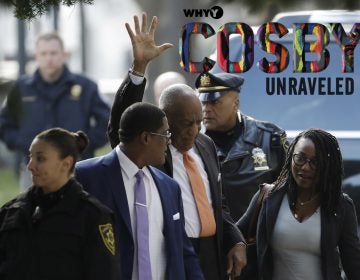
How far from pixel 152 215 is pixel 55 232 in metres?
0.75

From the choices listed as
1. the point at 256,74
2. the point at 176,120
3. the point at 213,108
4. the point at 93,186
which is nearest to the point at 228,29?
the point at 256,74

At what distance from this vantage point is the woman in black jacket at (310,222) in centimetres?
687

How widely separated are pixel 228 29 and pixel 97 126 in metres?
1.96

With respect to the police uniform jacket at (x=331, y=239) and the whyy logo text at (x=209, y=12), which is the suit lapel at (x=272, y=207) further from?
the whyy logo text at (x=209, y=12)

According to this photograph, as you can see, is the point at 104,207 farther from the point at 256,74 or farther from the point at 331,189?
the point at 256,74

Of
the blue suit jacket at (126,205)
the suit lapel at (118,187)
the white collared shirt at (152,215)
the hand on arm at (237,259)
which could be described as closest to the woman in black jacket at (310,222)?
the hand on arm at (237,259)

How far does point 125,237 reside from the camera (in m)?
6.16

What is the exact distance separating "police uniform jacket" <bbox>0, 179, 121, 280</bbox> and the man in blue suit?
1.38ft

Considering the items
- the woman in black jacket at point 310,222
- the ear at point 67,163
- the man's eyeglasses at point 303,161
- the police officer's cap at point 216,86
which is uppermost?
the police officer's cap at point 216,86

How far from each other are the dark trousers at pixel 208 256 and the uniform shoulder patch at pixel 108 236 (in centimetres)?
125

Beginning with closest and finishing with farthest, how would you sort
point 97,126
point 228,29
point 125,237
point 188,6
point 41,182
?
point 41,182, point 125,237, point 228,29, point 97,126, point 188,6

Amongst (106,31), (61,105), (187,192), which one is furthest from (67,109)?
(106,31)

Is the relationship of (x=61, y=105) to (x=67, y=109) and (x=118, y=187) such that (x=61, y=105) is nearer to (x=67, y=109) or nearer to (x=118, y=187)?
(x=67, y=109)

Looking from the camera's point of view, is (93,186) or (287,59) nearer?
(93,186)
